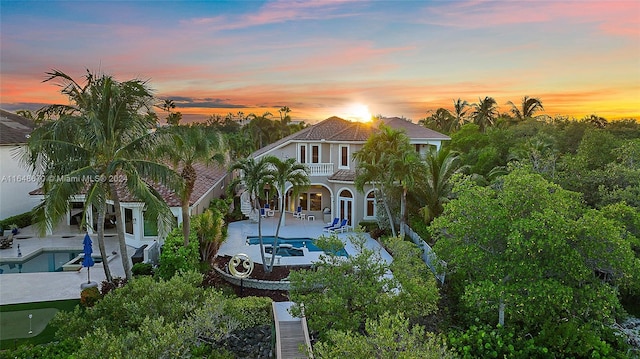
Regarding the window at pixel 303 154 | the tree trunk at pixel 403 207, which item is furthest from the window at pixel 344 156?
the tree trunk at pixel 403 207

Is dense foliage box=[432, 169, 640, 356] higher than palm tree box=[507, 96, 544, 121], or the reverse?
palm tree box=[507, 96, 544, 121]

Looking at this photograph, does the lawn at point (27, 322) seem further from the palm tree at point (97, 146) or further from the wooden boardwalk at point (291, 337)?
the wooden boardwalk at point (291, 337)

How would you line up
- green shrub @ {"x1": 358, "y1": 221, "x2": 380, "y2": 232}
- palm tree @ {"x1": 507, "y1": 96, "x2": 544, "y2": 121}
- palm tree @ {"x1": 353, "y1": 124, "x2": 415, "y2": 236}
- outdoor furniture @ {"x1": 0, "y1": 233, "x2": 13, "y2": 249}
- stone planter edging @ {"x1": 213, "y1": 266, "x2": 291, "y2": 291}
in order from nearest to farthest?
stone planter edging @ {"x1": 213, "y1": 266, "x2": 291, "y2": 291}, outdoor furniture @ {"x1": 0, "y1": 233, "x2": 13, "y2": 249}, palm tree @ {"x1": 353, "y1": 124, "x2": 415, "y2": 236}, green shrub @ {"x1": 358, "y1": 221, "x2": 380, "y2": 232}, palm tree @ {"x1": 507, "y1": 96, "x2": 544, "y2": 121}

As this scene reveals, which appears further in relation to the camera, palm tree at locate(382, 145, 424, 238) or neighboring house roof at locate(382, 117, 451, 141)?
neighboring house roof at locate(382, 117, 451, 141)

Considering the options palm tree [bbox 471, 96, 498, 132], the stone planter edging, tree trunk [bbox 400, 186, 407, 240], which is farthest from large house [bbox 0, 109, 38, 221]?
palm tree [bbox 471, 96, 498, 132]

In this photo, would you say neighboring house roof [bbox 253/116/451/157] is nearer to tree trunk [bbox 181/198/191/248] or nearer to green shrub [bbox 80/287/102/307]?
tree trunk [bbox 181/198/191/248]

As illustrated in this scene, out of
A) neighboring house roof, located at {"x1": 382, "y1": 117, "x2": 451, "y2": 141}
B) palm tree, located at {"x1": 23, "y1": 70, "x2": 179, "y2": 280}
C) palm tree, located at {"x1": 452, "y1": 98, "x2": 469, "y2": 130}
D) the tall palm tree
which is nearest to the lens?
palm tree, located at {"x1": 23, "y1": 70, "x2": 179, "y2": 280}
